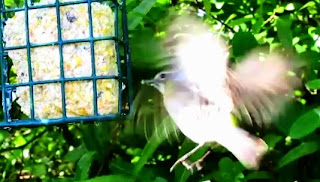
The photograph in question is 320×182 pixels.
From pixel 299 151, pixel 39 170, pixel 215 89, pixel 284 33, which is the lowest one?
pixel 39 170

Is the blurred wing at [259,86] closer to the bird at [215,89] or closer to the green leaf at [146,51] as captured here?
the bird at [215,89]

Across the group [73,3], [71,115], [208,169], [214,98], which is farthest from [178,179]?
[73,3]

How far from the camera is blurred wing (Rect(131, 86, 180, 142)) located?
5.08 feet

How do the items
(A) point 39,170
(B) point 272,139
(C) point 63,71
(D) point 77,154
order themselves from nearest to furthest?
1. (C) point 63,71
2. (B) point 272,139
3. (D) point 77,154
4. (A) point 39,170

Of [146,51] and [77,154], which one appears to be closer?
[146,51]

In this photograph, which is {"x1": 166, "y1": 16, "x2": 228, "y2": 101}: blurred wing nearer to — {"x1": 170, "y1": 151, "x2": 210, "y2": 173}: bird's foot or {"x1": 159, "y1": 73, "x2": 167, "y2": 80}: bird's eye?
{"x1": 159, "y1": 73, "x2": 167, "y2": 80}: bird's eye

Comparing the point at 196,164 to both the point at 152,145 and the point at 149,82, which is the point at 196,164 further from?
the point at 149,82

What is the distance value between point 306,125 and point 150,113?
374mm

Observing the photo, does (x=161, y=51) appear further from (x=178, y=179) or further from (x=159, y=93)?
(x=178, y=179)

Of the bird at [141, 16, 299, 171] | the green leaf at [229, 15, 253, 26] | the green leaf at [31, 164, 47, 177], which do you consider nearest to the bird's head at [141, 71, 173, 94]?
the bird at [141, 16, 299, 171]

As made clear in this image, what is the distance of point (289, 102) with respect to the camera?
1.50 meters

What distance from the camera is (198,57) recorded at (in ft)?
4.58

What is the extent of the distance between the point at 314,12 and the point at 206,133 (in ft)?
1.33

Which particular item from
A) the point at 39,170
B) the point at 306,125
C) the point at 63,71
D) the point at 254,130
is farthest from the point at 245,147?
the point at 39,170
